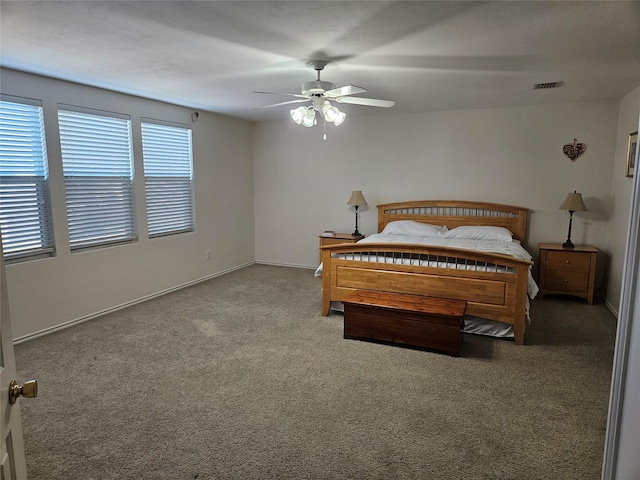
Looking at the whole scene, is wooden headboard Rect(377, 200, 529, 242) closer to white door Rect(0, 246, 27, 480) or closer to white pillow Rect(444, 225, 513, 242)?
white pillow Rect(444, 225, 513, 242)

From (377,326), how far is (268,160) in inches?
151

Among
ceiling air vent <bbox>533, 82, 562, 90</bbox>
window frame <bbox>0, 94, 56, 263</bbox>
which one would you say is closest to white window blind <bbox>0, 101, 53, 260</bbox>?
window frame <bbox>0, 94, 56, 263</bbox>

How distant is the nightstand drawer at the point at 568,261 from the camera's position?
4406mm

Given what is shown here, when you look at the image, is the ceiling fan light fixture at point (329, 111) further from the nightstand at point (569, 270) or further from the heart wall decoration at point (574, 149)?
the heart wall decoration at point (574, 149)

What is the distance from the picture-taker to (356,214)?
19.1 feet

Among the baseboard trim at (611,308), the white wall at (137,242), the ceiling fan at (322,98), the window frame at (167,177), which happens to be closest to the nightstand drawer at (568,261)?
the baseboard trim at (611,308)

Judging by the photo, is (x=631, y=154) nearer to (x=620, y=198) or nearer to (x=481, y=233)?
(x=620, y=198)

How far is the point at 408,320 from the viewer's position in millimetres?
3213

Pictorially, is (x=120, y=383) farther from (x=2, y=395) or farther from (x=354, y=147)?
(x=354, y=147)

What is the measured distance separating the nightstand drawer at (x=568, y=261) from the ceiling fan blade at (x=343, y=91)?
10.2 feet

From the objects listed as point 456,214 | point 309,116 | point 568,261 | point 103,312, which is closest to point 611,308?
point 568,261

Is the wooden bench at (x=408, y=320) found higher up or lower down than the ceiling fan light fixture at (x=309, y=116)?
lower down

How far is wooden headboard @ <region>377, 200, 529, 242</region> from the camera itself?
494cm

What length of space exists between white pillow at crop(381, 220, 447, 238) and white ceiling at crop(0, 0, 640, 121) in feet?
5.40
